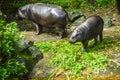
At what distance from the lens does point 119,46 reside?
835cm

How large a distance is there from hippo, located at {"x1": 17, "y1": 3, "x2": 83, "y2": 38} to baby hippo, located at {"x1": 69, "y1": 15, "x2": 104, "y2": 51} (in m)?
1.00

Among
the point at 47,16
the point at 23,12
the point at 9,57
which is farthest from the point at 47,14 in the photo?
the point at 9,57

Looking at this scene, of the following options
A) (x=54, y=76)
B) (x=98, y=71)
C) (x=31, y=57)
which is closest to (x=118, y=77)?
(x=98, y=71)

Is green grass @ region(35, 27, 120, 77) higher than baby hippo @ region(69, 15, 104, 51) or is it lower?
lower

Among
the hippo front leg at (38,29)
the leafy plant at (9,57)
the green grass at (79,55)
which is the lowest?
the green grass at (79,55)

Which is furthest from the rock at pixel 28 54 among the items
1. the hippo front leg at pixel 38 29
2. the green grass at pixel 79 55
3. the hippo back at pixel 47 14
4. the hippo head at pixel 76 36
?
the hippo front leg at pixel 38 29

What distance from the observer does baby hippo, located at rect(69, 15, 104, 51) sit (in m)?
7.87

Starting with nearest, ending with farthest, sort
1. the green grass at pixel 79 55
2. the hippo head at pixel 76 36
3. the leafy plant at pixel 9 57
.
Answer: the leafy plant at pixel 9 57
the green grass at pixel 79 55
the hippo head at pixel 76 36

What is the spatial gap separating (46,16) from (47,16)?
0.04 m

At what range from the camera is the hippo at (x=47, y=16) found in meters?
9.06

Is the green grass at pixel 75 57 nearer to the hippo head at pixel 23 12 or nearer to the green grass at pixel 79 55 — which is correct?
the green grass at pixel 79 55

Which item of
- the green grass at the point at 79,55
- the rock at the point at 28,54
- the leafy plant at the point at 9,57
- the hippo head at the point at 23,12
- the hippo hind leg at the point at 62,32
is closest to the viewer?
the leafy plant at the point at 9,57

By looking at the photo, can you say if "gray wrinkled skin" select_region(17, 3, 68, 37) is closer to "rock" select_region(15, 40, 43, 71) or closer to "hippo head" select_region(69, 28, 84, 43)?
"hippo head" select_region(69, 28, 84, 43)

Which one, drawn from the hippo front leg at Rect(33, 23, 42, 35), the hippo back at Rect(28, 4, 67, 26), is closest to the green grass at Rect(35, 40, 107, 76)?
the hippo back at Rect(28, 4, 67, 26)
